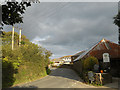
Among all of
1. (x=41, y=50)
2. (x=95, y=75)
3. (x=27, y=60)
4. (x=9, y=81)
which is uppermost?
(x=41, y=50)

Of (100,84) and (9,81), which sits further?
(9,81)

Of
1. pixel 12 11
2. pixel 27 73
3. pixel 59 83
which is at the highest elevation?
pixel 12 11

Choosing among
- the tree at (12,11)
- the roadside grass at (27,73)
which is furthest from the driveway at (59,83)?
the tree at (12,11)

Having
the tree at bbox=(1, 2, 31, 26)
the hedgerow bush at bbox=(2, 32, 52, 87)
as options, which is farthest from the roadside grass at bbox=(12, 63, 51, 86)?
the tree at bbox=(1, 2, 31, 26)

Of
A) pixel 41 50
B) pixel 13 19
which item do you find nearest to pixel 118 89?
pixel 13 19

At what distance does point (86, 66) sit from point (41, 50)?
29.1ft

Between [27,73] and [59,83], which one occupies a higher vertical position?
[27,73]

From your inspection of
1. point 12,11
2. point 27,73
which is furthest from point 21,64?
point 12,11

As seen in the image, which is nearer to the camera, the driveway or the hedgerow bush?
the driveway

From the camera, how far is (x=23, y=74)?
13.6m

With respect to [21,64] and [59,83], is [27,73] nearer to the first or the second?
[21,64]

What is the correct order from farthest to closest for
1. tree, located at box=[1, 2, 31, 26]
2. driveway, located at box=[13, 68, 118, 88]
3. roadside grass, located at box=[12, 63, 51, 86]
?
roadside grass, located at box=[12, 63, 51, 86]
driveway, located at box=[13, 68, 118, 88]
tree, located at box=[1, 2, 31, 26]

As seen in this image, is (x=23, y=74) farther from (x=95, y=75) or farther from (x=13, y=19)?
(x=13, y=19)

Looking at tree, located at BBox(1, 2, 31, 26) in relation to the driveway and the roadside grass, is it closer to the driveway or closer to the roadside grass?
the driveway
